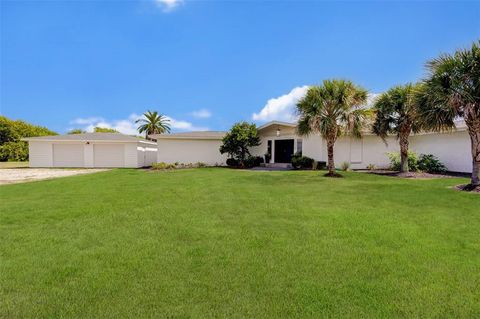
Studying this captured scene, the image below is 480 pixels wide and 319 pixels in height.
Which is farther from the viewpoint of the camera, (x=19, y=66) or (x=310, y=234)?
(x=19, y=66)

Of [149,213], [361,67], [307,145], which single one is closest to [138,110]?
[307,145]

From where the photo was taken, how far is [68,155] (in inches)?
1053

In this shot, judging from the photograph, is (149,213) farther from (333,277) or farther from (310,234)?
(333,277)

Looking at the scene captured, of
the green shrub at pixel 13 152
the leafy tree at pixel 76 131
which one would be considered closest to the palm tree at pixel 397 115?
the green shrub at pixel 13 152

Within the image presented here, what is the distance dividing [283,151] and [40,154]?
2146 centimetres

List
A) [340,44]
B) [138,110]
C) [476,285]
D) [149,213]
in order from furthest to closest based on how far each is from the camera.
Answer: [138,110] < [340,44] < [149,213] < [476,285]

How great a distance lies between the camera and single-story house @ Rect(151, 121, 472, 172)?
704 inches

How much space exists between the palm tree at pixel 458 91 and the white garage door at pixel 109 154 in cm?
2355

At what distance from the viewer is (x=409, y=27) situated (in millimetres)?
12219

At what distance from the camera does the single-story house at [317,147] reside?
17.9 meters

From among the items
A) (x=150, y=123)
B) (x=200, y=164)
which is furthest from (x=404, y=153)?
(x=150, y=123)

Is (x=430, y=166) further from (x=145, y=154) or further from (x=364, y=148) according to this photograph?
(x=145, y=154)

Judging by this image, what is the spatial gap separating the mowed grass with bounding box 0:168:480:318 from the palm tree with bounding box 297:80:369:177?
713 centimetres

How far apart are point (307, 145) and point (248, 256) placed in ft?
59.4
